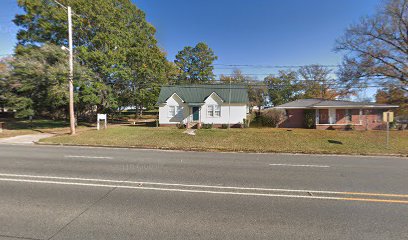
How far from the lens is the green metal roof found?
25.9 m

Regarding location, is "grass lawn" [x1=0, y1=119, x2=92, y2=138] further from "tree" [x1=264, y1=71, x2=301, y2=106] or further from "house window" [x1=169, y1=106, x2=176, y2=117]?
"tree" [x1=264, y1=71, x2=301, y2=106]

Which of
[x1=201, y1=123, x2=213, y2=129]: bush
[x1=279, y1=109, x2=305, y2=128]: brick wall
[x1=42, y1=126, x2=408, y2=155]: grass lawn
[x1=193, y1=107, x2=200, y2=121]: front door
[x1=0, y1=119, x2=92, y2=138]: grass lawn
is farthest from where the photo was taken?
[x1=193, y1=107, x2=200, y2=121]: front door

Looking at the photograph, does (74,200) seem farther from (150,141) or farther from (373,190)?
(150,141)

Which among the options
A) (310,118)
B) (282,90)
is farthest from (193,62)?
(310,118)

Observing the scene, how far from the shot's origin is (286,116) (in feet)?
81.3

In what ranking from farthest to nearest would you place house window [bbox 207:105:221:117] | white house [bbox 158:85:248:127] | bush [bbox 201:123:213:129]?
house window [bbox 207:105:221:117] < white house [bbox 158:85:248:127] < bush [bbox 201:123:213:129]

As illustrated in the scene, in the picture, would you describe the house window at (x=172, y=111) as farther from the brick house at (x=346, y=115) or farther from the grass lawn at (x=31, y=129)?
the brick house at (x=346, y=115)

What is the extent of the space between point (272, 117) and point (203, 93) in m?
9.47

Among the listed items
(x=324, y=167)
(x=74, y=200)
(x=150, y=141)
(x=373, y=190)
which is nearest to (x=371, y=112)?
(x=324, y=167)

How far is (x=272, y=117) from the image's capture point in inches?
969

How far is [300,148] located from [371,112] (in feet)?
55.9

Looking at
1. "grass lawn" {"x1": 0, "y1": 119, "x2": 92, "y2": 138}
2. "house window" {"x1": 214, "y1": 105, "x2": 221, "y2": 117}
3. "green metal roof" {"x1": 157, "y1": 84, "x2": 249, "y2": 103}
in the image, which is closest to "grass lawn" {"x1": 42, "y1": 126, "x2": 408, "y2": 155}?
"grass lawn" {"x1": 0, "y1": 119, "x2": 92, "y2": 138}

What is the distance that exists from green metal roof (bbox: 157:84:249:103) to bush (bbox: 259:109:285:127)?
328cm

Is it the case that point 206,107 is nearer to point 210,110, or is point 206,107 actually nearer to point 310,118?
point 210,110
